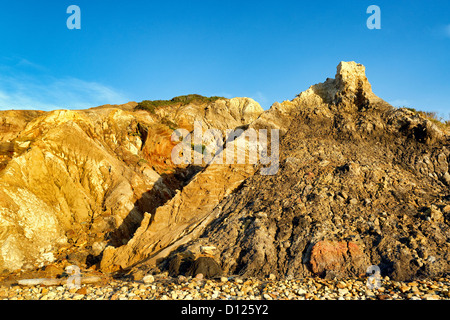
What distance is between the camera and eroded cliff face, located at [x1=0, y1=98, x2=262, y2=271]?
11406mm

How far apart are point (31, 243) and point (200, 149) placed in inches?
651

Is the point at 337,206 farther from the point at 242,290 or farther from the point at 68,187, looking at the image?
the point at 68,187

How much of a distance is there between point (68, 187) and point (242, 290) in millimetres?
12130

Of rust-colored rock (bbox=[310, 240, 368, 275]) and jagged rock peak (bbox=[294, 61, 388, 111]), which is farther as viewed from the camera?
jagged rock peak (bbox=[294, 61, 388, 111])

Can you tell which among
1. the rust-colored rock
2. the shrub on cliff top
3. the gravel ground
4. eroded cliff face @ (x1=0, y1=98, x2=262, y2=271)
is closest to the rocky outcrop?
the rust-colored rock

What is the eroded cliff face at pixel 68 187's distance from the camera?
37.4ft

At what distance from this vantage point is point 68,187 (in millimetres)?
14188

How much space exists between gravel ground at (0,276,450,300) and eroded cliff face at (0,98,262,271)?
5521 mm

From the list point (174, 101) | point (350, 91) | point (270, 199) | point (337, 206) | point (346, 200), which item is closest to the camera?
point (337, 206)

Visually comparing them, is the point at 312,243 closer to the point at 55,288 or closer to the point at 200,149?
Answer: the point at 55,288

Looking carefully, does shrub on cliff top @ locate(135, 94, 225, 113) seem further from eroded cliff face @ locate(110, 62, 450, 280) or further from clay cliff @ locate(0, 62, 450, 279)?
eroded cliff face @ locate(110, 62, 450, 280)

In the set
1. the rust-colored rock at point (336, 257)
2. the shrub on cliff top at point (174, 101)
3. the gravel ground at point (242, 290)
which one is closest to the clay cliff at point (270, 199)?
the rust-colored rock at point (336, 257)

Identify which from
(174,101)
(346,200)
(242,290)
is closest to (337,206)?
(346,200)

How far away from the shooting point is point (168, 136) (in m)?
24.0
